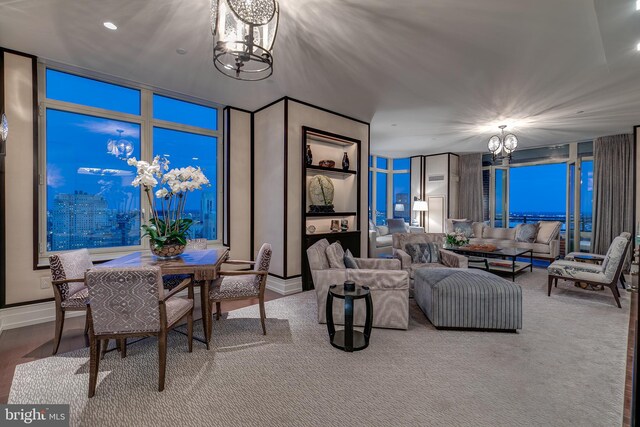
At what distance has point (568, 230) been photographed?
7277 millimetres

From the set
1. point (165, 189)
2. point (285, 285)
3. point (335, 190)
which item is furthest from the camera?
point (335, 190)

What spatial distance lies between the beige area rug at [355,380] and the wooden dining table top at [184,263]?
72cm

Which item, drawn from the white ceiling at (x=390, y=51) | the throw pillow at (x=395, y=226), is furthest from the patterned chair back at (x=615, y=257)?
the throw pillow at (x=395, y=226)

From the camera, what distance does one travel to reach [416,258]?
4.59 meters

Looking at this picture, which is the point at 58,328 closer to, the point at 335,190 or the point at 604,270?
the point at 335,190

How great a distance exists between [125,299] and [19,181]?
246 cm

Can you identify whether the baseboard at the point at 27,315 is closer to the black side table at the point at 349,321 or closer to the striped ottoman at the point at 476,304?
the black side table at the point at 349,321

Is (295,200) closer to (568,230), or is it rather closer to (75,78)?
(75,78)

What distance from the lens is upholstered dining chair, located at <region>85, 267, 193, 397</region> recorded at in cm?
196

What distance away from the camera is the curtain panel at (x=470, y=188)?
8453 millimetres

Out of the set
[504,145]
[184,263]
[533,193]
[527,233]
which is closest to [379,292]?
[184,263]

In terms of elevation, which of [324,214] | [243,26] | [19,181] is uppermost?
[243,26]

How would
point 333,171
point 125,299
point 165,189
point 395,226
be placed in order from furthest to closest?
point 395,226, point 333,171, point 165,189, point 125,299

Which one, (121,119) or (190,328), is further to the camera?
(121,119)
